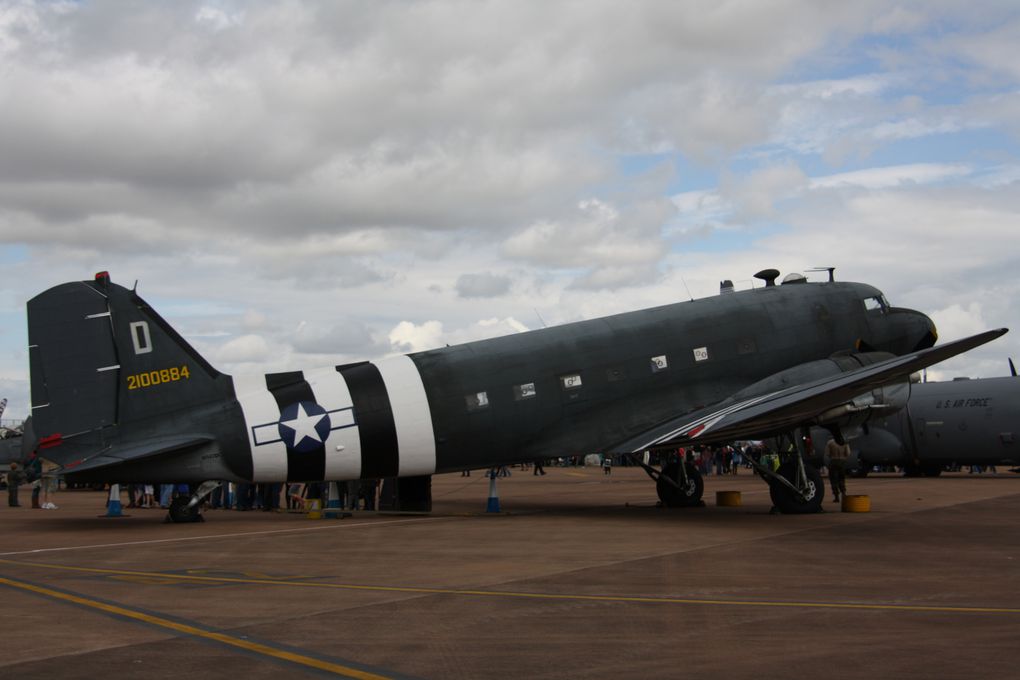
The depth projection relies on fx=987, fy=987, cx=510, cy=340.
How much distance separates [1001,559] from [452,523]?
39.5 feet

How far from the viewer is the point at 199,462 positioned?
72.5ft

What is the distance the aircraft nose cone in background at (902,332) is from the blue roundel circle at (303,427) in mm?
15073

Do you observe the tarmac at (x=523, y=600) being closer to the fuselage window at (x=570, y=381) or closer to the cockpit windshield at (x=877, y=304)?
the fuselage window at (x=570, y=381)

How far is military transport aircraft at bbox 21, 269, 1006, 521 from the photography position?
71.6 ft

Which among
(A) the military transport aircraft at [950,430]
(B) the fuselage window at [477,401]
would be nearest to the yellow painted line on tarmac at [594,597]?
(B) the fuselage window at [477,401]

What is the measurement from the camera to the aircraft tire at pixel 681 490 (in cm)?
2748

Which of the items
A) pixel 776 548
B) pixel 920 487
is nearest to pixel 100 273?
pixel 776 548

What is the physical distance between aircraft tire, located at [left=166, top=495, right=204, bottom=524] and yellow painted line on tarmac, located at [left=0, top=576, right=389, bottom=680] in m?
10.2

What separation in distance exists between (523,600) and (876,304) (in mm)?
19105

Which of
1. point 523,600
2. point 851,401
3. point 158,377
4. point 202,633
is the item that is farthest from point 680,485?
point 202,633

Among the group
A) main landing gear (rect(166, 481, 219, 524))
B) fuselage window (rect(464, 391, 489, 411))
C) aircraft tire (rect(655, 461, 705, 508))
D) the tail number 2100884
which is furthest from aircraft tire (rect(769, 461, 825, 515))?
the tail number 2100884

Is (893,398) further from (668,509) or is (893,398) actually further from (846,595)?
(846,595)

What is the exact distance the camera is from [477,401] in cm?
2411

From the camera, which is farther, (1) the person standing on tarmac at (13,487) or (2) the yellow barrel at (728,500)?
(1) the person standing on tarmac at (13,487)
